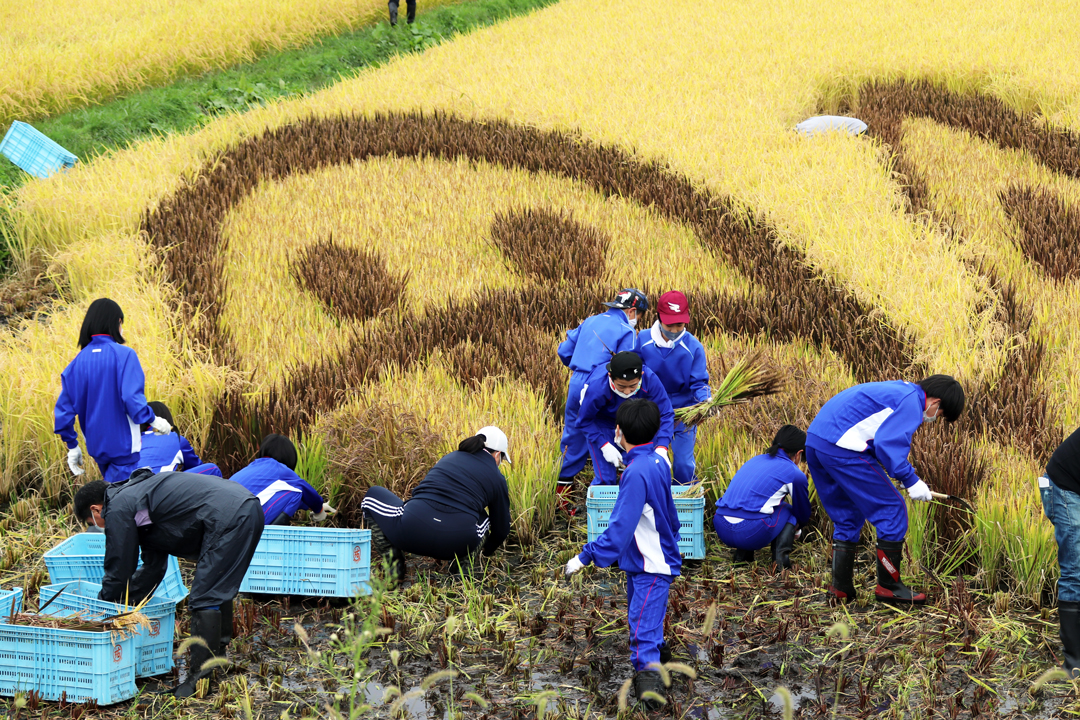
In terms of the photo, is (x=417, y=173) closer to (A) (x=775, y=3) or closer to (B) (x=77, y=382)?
(B) (x=77, y=382)

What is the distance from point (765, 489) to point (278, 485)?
101 inches

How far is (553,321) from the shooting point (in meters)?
7.21

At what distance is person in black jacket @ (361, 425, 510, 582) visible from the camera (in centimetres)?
493

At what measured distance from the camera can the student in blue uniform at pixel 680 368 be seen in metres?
5.61

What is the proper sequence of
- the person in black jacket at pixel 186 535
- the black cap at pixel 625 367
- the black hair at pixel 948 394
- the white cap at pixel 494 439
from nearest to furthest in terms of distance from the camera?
the person in black jacket at pixel 186 535 → the black hair at pixel 948 394 → the black cap at pixel 625 367 → the white cap at pixel 494 439

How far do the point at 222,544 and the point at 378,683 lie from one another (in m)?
0.92

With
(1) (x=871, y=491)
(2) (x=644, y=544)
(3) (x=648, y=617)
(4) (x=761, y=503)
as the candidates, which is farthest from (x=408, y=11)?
(3) (x=648, y=617)

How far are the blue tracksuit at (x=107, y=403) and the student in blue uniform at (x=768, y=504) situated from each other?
3168 mm

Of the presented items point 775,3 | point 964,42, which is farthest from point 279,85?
point 964,42

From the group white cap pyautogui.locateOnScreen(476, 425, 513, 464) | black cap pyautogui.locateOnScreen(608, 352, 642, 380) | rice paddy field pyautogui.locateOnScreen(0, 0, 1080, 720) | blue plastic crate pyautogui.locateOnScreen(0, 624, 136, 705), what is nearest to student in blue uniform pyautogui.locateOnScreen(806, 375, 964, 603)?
rice paddy field pyautogui.locateOnScreen(0, 0, 1080, 720)

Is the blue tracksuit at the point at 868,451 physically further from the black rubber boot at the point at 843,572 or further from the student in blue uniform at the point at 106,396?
the student in blue uniform at the point at 106,396

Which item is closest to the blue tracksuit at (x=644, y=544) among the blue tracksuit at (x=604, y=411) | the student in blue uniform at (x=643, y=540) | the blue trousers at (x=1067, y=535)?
the student in blue uniform at (x=643, y=540)

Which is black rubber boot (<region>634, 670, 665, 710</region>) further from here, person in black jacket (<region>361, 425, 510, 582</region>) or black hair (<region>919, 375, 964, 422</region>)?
black hair (<region>919, 375, 964, 422</region>)

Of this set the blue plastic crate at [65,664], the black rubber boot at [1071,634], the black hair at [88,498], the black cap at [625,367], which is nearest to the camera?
the blue plastic crate at [65,664]
